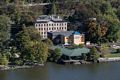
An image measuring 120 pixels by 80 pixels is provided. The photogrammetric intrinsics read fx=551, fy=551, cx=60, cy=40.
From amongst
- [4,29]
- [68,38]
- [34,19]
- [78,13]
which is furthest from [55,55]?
[78,13]

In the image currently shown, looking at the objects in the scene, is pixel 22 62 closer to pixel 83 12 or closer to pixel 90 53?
pixel 90 53

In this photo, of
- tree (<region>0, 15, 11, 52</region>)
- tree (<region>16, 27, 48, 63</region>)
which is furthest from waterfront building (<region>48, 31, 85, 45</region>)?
tree (<region>16, 27, 48, 63</region>)

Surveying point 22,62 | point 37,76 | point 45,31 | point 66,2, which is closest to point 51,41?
point 45,31

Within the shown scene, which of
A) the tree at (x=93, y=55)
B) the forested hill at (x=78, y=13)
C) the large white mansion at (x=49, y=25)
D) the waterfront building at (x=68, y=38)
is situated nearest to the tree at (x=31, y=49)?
the tree at (x=93, y=55)

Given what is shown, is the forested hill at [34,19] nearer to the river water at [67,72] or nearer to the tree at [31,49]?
the tree at [31,49]

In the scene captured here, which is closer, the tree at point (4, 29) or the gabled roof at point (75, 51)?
the gabled roof at point (75, 51)

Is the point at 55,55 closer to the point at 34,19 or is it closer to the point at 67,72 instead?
the point at 67,72
